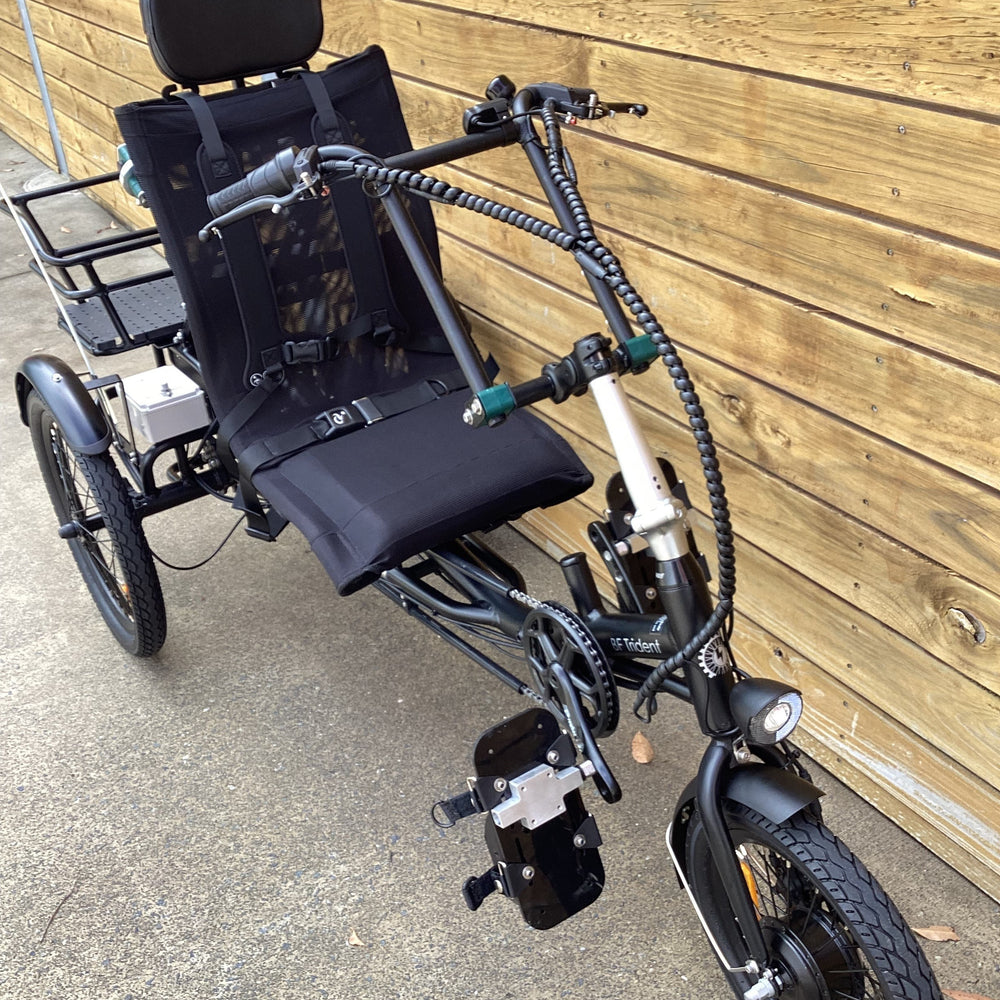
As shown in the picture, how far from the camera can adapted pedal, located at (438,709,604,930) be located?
75.1 inches

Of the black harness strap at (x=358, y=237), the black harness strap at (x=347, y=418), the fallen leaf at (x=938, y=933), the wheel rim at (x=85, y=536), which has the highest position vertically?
the black harness strap at (x=358, y=237)

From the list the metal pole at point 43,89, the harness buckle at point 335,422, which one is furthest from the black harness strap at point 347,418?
the metal pole at point 43,89

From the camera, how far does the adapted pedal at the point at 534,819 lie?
1.91 metres

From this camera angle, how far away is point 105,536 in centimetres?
344

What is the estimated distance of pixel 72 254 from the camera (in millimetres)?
2670

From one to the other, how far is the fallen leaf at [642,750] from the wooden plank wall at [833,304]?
1.00 ft

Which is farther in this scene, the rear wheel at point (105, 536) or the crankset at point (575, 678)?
the rear wheel at point (105, 536)

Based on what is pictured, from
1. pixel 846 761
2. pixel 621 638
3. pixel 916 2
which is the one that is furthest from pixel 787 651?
pixel 916 2

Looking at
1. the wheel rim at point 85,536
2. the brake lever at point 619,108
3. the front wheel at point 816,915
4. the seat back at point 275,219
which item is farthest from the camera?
the wheel rim at point 85,536

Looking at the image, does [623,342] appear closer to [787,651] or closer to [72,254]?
[787,651]

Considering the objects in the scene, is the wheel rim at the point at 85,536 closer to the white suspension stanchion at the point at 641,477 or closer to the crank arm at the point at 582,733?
the crank arm at the point at 582,733

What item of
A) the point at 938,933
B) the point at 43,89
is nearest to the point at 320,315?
the point at 938,933

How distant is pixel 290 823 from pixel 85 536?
1.04 metres

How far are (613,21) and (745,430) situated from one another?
2.79 feet
